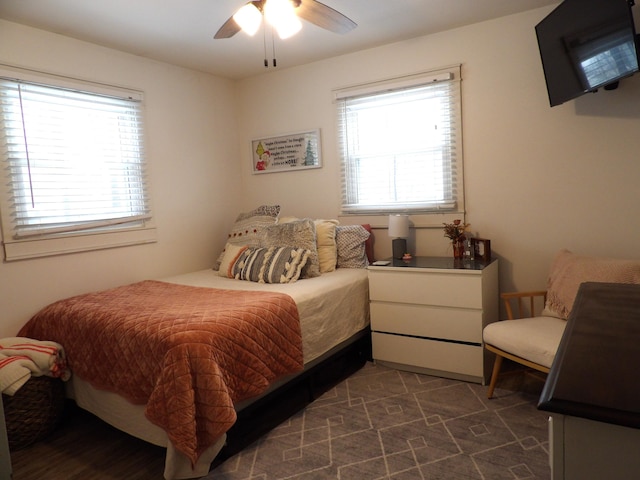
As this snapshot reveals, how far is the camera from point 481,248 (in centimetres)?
301

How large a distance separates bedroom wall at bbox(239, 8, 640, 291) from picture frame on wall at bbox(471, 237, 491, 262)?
148mm

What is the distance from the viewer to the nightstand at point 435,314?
273 cm

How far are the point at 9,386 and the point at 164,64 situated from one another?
2.60m

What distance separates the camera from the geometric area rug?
193 centimetres

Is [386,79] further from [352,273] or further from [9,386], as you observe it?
[9,386]

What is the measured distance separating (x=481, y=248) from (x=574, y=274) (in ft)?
2.08

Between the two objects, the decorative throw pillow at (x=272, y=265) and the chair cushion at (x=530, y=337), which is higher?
the decorative throw pillow at (x=272, y=265)

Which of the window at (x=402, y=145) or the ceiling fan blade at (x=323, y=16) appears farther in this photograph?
the window at (x=402, y=145)

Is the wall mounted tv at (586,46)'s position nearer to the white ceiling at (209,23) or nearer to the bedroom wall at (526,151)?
the bedroom wall at (526,151)

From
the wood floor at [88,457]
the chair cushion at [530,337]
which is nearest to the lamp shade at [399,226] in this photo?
the chair cushion at [530,337]

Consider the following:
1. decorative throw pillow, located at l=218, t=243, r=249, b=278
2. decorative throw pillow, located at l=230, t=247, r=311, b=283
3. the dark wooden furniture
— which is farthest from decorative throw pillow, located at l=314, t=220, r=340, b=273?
the dark wooden furniture

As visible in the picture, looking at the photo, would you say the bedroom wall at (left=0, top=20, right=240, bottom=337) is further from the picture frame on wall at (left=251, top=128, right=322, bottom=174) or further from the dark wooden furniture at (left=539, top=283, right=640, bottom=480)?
the dark wooden furniture at (left=539, top=283, right=640, bottom=480)

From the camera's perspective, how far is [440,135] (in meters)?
3.23

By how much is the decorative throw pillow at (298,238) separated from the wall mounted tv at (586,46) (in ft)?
5.88
